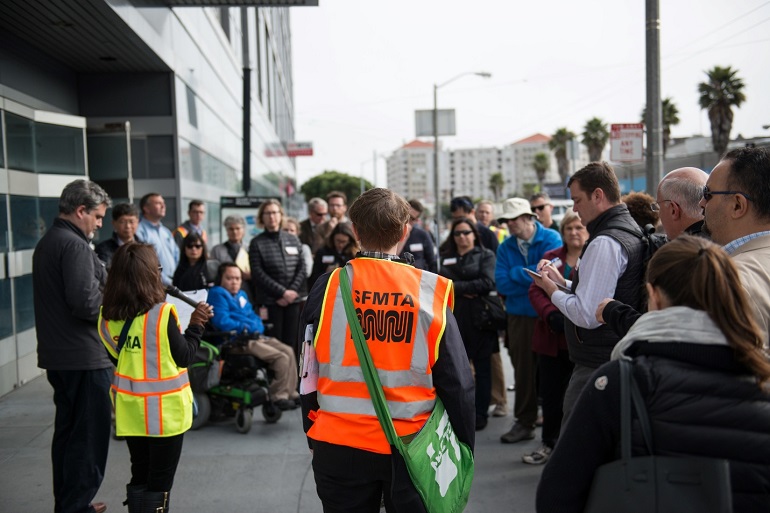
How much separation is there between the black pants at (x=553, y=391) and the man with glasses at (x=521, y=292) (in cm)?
50

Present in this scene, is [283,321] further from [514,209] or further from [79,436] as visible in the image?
[79,436]

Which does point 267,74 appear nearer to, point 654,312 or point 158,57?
point 158,57

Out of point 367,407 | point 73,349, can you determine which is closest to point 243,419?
point 73,349

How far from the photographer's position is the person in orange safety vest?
2623 mm

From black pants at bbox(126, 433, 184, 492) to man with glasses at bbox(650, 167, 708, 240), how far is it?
2940 millimetres

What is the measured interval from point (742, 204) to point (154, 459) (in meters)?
3.16

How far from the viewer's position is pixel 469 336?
654cm

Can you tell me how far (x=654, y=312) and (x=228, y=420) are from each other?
18.4 ft

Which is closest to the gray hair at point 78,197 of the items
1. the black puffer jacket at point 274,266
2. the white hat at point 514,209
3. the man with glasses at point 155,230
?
the man with glasses at point 155,230

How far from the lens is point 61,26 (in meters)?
7.95

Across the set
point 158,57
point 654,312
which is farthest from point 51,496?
point 158,57

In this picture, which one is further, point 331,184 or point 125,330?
point 331,184

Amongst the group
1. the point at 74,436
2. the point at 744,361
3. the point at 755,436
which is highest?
the point at 744,361

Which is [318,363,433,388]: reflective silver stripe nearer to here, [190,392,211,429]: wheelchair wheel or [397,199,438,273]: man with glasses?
[190,392,211,429]: wheelchair wheel
